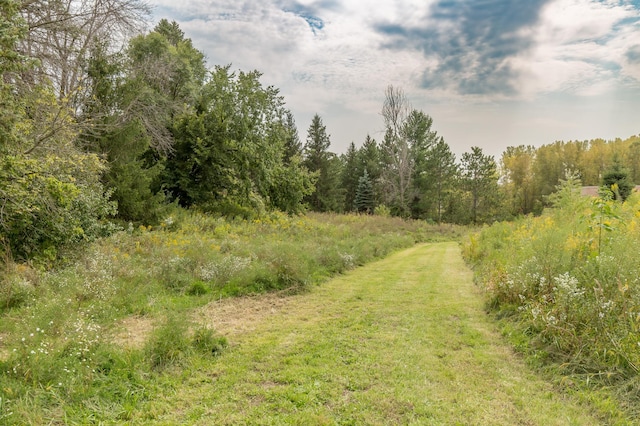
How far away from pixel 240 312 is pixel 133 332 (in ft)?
5.71

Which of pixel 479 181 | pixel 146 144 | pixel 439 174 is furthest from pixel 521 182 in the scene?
pixel 146 144

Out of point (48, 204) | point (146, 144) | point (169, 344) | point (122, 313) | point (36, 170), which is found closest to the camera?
point (169, 344)

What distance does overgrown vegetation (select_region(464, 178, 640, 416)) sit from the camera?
350 centimetres

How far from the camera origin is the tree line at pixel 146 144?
19.3ft

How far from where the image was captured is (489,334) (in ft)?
16.4

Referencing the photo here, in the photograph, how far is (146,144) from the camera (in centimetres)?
1127

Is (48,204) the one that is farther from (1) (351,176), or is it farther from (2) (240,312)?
(1) (351,176)

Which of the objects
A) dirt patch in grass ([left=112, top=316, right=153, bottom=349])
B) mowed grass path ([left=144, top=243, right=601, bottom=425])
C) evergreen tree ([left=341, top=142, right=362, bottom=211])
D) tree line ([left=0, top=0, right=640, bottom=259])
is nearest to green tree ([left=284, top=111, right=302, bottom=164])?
tree line ([left=0, top=0, right=640, bottom=259])

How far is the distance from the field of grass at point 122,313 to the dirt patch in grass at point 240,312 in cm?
16

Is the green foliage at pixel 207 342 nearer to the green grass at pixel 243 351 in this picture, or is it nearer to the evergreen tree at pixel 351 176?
the green grass at pixel 243 351

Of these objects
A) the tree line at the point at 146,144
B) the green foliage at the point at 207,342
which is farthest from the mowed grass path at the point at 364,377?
the tree line at the point at 146,144

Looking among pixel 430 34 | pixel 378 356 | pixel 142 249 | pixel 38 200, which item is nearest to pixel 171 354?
pixel 378 356

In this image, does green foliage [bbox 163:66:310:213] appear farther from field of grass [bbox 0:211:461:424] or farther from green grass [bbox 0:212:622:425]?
green grass [bbox 0:212:622:425]

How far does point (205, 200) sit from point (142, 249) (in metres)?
7.94
